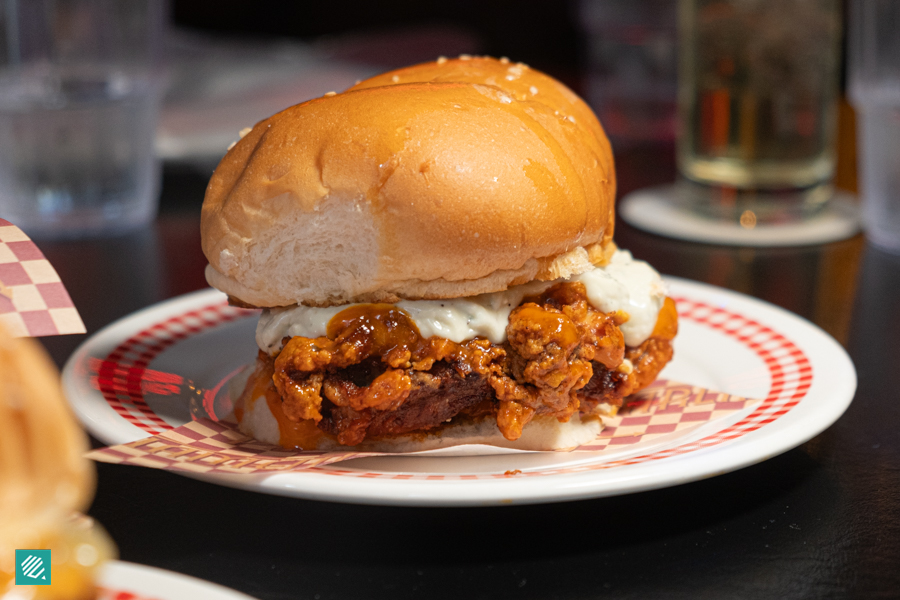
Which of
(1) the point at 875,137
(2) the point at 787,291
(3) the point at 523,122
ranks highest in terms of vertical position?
(3) the point at 523,122

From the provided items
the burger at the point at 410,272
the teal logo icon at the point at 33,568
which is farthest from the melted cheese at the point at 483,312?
the teal logo icon at the point at 33,568

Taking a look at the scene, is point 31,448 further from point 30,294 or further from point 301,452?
point 301,452

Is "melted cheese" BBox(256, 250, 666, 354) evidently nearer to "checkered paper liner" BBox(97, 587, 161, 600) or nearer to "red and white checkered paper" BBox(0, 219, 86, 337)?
"red and white checkered paper" BBox(0, 219, 86, 337)

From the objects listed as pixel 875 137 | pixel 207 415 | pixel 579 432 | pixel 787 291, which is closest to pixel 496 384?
pixel 579 432

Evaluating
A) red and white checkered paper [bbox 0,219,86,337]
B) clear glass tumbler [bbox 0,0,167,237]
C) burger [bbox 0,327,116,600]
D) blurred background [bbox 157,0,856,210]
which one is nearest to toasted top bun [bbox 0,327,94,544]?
burger [bbox 0,327,116,600]

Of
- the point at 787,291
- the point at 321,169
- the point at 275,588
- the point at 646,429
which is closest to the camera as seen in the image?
the point at 275,588

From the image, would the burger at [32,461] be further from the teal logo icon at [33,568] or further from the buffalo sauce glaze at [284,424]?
the buffalo sauce glaze at [284,424]

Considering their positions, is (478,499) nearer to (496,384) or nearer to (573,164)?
(496,384)

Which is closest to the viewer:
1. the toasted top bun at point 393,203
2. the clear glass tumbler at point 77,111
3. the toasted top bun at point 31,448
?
the toasted top bun at point 31,448
